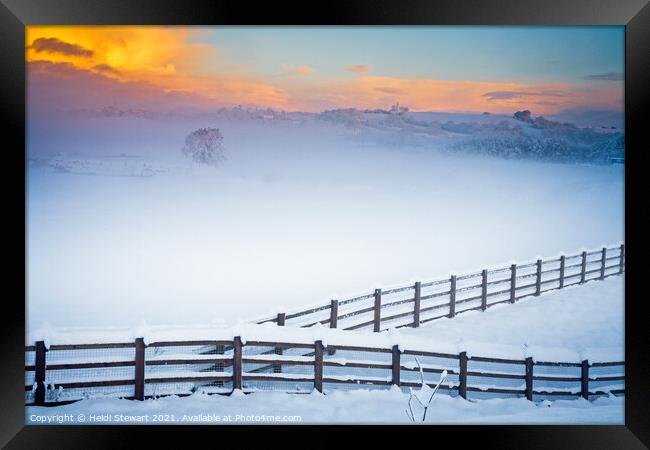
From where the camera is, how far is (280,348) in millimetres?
4238

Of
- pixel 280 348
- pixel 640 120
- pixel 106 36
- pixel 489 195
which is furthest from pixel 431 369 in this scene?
pixel 106 36

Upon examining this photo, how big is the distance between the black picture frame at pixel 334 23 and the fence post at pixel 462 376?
0.30 m

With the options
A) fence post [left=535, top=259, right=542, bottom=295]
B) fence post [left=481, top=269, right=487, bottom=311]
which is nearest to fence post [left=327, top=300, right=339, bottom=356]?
fence post [left=481, top=269, right=487, bottom=311]

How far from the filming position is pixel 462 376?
4.23 m

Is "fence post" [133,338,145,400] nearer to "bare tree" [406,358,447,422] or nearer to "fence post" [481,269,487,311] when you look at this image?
"bare tree" [406,358,447,422]

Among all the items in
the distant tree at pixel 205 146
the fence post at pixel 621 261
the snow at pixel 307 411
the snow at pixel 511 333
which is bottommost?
the snow at pixel 307 411

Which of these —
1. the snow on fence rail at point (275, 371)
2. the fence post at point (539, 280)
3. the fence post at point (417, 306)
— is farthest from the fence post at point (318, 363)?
the fence post at point (539, 280)

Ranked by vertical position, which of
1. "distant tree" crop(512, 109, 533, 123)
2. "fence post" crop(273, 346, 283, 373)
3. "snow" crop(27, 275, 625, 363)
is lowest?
"fence post" crop(273, 346, 283, 373)

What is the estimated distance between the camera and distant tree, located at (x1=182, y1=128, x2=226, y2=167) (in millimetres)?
4168

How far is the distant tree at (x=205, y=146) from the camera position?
13.7 ft

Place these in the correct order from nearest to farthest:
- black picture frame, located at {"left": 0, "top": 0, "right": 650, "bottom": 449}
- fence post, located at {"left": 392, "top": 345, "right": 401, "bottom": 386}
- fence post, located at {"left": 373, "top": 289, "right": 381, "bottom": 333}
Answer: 1. black picture frame, located at {"left": 0, "top": 0, "right": 650, "bottom": 449}
2. fence post, located at {"left": 392, "top": 345, "right": 401, "bottom": 386}
3. fence post, located at {"left": 373, "top": 289, "right": 381, "bottom": 333}

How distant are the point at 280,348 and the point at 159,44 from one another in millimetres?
2677

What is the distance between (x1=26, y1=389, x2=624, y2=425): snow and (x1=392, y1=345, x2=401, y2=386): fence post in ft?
0.27

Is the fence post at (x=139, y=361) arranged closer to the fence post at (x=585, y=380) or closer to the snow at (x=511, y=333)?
the snow at (x=511, y=333)
